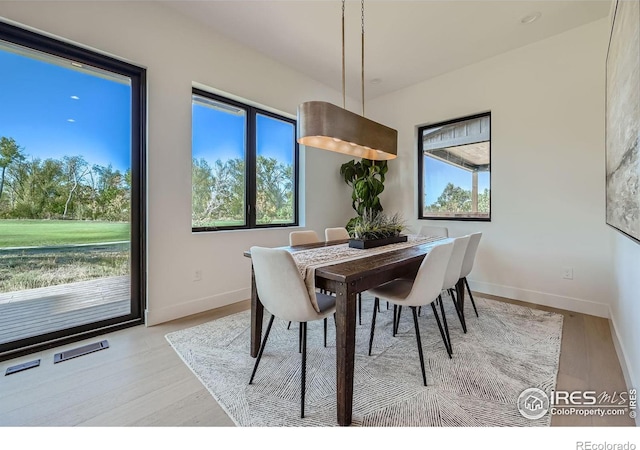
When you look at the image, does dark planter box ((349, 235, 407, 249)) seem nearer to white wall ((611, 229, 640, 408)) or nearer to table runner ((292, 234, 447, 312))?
table runner ((292, 234, 447, 312))

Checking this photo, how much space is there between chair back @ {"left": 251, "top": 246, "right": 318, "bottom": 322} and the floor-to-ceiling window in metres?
1.69

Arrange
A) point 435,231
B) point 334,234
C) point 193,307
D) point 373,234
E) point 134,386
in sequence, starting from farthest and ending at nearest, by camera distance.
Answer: point 435,231 < point 334,234 < point 193,307 < point 373,234 < point 134,386

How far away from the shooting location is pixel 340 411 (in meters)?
1.40

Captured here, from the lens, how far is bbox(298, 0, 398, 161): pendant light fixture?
1.98m

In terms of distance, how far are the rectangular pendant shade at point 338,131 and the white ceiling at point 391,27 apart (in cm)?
125

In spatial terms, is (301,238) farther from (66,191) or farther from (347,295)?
(66,191)

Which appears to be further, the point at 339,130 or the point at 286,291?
the point at 339,130

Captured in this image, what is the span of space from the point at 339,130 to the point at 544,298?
3076 millimetres

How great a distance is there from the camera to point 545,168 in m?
3.13

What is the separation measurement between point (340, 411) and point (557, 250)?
312 centimetres

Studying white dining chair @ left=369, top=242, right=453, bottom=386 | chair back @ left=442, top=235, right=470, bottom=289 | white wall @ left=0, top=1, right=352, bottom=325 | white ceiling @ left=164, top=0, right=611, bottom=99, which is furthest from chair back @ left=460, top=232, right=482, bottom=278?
white wall @ left=0, top=1, right=352, bottom=325

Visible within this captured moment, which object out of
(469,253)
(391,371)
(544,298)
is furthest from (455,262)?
(544,298)

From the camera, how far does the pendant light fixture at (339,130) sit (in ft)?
6.50

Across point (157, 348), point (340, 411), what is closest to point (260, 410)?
point (340, 411)
